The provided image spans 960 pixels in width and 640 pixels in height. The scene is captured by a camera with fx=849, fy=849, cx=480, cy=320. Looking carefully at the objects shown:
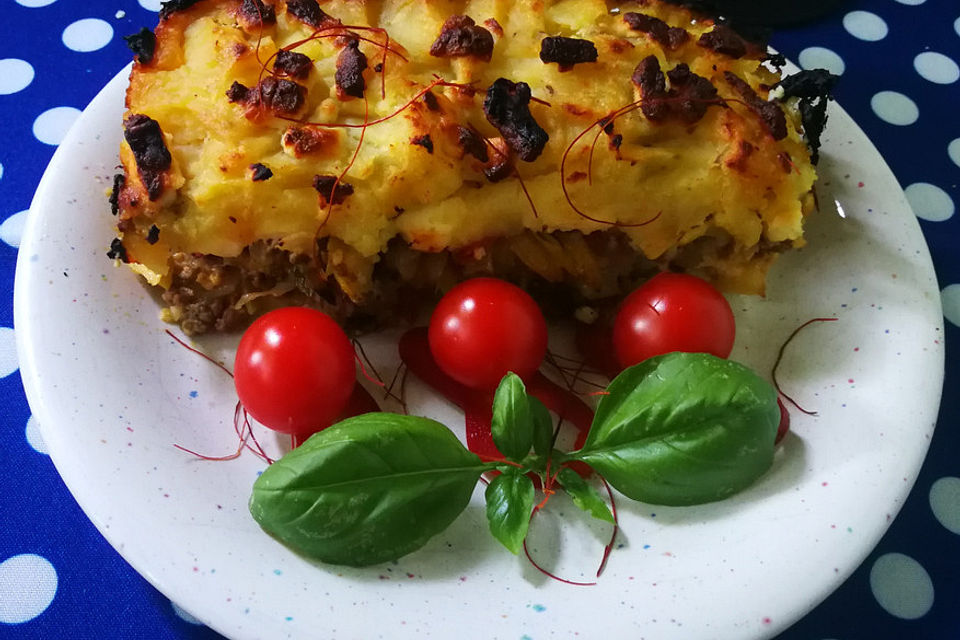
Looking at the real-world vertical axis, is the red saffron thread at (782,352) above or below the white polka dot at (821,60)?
A: below

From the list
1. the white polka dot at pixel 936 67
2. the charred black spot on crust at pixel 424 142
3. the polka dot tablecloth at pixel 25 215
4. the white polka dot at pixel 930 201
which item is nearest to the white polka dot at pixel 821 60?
the polka dot tablecloth at pixel 25 215

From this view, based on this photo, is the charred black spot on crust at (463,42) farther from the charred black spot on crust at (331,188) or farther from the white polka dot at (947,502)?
the white polka dot at (947,502)

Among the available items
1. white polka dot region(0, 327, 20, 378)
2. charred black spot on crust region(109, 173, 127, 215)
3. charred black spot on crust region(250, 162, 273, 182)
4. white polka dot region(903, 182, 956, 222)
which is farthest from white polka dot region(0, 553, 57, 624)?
white polka dot region(903, 182, 956, 222)

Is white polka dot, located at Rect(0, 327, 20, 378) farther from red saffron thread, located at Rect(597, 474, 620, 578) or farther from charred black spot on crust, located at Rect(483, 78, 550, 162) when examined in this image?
red saffron thread, located at Rect(597, 474, 620, 578)

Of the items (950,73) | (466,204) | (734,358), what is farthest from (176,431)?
(950,73)

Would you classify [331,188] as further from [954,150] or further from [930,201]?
[954,150]

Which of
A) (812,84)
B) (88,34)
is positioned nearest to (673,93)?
(812,84)
